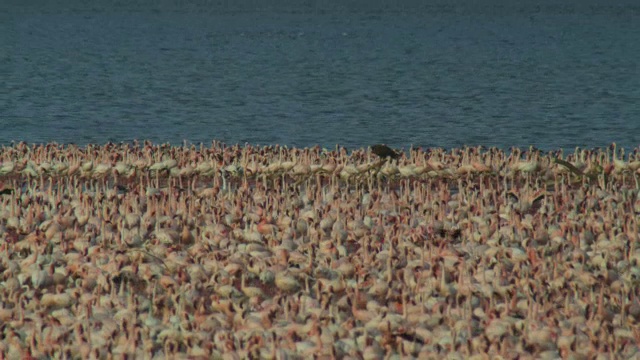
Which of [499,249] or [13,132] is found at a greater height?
[499,249]

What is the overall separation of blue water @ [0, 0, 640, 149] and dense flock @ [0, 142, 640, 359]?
1577 cm

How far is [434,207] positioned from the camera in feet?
62.7

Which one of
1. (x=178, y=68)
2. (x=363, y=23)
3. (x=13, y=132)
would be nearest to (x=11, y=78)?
(x=178, y=68)

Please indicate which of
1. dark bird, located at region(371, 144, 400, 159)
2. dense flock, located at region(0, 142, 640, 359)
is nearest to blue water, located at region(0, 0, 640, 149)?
dark bird, located at region(371, 144, 400, 159)

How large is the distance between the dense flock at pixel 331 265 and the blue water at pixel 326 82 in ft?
51.7

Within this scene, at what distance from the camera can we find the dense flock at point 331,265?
43.0ft

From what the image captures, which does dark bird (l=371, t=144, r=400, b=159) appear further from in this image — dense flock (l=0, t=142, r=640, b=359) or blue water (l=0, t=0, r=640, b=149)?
blue water (l=0, t=0, r=640, b=149)

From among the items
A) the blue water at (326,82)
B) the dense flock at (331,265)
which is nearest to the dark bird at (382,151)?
the dense flock at (331,265)

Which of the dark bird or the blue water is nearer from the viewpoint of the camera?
the dark bird

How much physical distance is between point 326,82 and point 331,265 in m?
42.3

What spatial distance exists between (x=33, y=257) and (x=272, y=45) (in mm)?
69253

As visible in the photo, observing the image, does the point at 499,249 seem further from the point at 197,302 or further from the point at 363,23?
the point at 363,23

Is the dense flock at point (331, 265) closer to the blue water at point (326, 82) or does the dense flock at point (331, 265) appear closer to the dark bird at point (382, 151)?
the dark bird at point (382, 151)

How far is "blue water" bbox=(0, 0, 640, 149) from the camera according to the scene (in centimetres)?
3994
